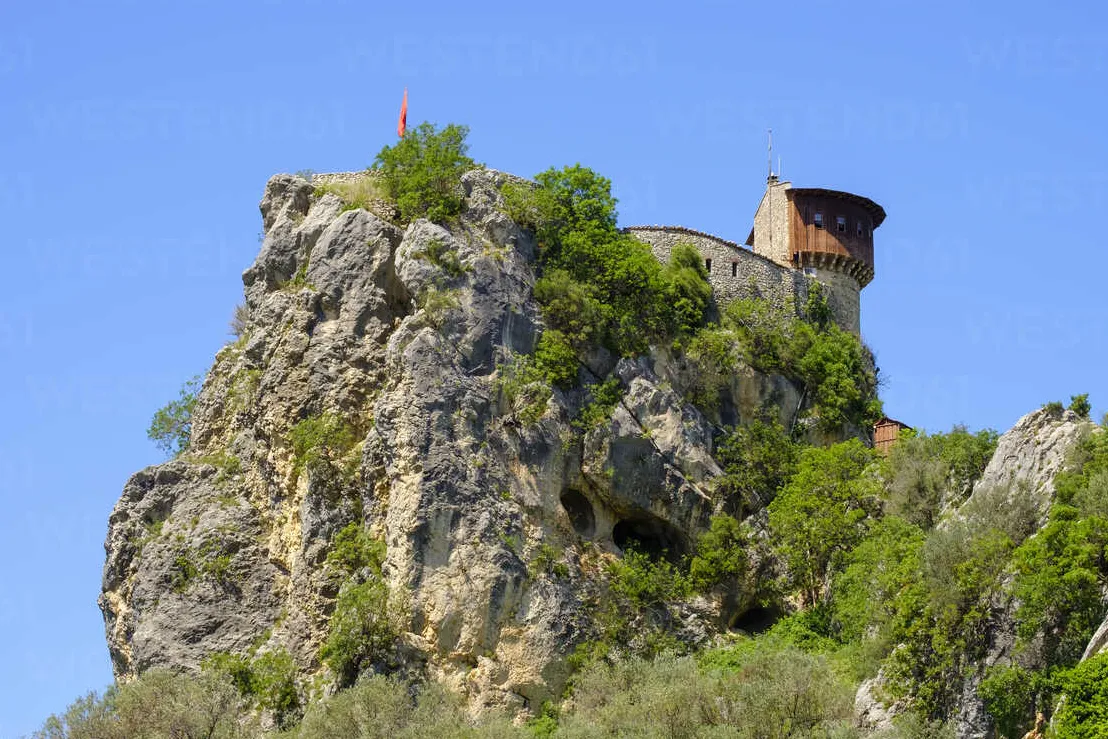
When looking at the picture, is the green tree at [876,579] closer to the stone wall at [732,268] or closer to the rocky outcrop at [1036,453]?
the rocky outcrop at [1036,453]

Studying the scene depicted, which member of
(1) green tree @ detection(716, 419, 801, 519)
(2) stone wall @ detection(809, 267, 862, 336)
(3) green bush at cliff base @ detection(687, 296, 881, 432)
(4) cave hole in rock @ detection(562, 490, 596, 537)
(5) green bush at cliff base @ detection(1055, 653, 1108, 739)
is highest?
(2) stone wall @ detection(809, 267, 862, 336)

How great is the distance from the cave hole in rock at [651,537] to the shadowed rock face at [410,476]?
0.09 m

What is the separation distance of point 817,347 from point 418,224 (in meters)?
13.9

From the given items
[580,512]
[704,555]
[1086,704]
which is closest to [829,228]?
→ [704,555]

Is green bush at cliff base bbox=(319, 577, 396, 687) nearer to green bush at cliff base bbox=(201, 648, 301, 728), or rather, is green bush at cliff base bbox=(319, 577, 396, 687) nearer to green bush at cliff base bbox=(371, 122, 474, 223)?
green bush at cliff base bbox=(201, 648, 301, 728)

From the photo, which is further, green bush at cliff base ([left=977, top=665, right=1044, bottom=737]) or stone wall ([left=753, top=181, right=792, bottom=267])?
stone wall ([left=753, top=181, right=792, bottom=267])

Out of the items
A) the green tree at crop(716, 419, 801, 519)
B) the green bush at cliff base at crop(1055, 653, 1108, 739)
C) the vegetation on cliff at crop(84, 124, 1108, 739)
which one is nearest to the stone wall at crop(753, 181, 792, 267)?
the vegetation on cliff at crop(84, 124, 1108, 739)

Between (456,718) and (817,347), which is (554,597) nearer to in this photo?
(456,718)

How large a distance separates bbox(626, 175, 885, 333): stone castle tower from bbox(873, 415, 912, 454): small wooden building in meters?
3.93

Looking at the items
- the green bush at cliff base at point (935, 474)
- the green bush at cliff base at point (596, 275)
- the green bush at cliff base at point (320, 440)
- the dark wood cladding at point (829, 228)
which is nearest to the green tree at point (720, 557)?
the green bush at cliff base at point (935, 474)

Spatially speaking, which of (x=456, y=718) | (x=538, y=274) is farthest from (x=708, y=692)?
(x=538, y=274)

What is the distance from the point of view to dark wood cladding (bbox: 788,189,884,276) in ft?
198

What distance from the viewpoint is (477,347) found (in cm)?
4991

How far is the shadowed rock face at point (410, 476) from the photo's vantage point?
46.3 meters
